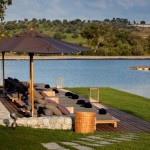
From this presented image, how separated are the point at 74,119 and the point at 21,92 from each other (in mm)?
5112

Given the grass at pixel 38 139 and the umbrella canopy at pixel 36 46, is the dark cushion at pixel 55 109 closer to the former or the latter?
the umbrella canopy at pixel 36 46

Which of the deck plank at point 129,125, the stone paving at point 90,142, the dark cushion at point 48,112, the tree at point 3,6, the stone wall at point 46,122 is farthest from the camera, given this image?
the tree at point 3,6

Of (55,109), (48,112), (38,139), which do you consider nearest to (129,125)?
(55,109)

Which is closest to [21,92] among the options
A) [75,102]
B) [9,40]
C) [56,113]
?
[75,102]

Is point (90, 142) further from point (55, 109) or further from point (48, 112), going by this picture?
point (55, 109)

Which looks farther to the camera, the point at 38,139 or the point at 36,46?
the point at 36,46

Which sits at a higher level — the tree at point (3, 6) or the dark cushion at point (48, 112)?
the tree at point (3, 6)

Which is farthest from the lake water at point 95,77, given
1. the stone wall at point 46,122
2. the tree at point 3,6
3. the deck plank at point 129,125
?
the stone wall at point 46,122

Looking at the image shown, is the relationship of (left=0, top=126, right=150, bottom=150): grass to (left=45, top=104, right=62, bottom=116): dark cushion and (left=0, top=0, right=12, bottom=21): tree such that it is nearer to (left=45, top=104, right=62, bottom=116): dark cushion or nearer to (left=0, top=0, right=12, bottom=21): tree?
(left=45, top=104, right=62, bottom=116): dark cushion

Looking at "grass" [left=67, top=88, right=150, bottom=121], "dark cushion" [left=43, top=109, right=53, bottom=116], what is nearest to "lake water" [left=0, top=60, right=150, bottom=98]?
"grass" [left=67, top=88, right=150, bottom=121]

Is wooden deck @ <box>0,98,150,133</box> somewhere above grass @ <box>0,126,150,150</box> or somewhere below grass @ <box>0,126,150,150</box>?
below

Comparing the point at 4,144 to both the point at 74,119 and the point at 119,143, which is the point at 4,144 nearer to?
the point at 119,143

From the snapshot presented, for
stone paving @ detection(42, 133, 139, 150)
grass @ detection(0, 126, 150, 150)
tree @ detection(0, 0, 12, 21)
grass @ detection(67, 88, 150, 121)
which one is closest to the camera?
grass @ detection(0, 126, 150, 150)

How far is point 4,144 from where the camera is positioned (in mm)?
7207
